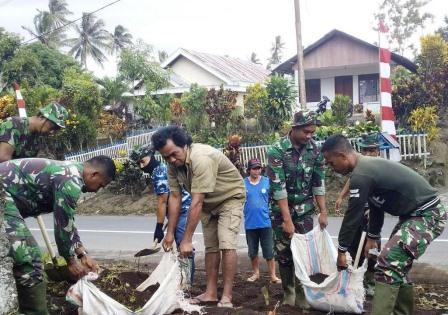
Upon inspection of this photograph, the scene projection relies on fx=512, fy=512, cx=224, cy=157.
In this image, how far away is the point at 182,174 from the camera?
15.3 feet

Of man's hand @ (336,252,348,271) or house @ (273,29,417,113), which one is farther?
house @ (273,29,417,113)

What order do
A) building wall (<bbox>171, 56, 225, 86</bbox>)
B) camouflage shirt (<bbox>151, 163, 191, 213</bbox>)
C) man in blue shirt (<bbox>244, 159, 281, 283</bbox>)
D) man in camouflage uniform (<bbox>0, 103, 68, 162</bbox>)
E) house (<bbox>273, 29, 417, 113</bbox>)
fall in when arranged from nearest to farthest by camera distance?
man in camouflage uniform (<bbox>0, 103, 68, 162</bbox>)
camouflage shirt (<bbox>151, 163, 191, 213</bbox>)
man in blue shirt (<bbox>244, 159, 281, 283</bbox>)
house (<bbox>273, 29, 417, 113</bbox>)
building wall (<bbox>171, 56, 225, 86</bbox>)

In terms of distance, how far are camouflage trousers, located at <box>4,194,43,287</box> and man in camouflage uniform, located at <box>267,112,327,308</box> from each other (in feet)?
6.98

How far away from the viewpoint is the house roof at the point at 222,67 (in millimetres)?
25922

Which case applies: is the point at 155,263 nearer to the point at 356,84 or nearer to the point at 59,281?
the point at 59,281

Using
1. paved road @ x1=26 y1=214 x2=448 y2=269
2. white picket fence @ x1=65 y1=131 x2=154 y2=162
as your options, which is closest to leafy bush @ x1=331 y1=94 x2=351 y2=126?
white picket fence @ x1=65 y1=131 x2=154 y2=162

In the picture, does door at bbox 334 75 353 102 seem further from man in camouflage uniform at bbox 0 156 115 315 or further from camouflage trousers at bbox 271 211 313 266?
man in camouflage uniform at bbox 0 156 115 315

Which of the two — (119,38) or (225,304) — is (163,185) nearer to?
(225,304)

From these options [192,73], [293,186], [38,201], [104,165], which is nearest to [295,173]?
[293,186]

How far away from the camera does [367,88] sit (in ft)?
91.0

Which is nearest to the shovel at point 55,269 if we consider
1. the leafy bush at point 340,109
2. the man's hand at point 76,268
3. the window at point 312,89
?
the man's hand at point 76,268

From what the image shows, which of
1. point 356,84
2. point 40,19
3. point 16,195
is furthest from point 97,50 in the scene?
point 16,195

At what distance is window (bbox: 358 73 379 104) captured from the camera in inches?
1085

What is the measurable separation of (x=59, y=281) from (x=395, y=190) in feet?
10.4
